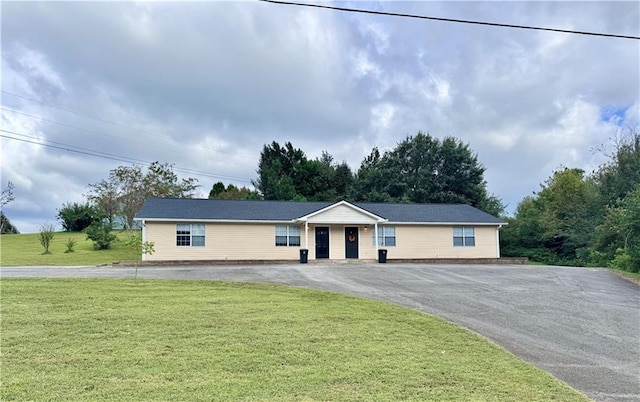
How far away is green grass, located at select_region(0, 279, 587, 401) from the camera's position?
443 centimetres

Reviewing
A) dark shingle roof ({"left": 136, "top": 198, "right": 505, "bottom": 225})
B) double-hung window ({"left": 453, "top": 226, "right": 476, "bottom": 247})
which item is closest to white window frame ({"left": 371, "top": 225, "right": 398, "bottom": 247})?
dark shingle roof ({"left": 136, "top": 198, "right": 505, "bottom": 225})

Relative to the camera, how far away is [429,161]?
140 feet

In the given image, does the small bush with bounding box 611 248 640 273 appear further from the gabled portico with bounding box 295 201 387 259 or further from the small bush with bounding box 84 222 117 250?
the small bush with bounding box 84 222 117 250

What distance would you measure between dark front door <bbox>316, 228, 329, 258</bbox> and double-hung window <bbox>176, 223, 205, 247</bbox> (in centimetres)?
629

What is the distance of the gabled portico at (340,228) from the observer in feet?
77.6

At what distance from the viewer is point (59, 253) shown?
27328 mm

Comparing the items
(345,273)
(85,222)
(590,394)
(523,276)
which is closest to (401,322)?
(590,394)

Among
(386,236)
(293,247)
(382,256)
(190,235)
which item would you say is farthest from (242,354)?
(386,236)

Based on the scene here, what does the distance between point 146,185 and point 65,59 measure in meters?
21.4

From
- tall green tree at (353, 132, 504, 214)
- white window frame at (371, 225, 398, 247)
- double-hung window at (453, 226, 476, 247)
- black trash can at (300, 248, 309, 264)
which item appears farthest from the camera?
tall green tree at (353, 132, 504, 214)

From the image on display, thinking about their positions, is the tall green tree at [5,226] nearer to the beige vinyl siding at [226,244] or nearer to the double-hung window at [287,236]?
the beige vinyl siding at [226,244]

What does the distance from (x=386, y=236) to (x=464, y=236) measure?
15.8ft

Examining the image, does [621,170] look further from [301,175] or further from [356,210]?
[301,175]

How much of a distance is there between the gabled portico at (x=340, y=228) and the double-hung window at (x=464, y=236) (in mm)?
4807
